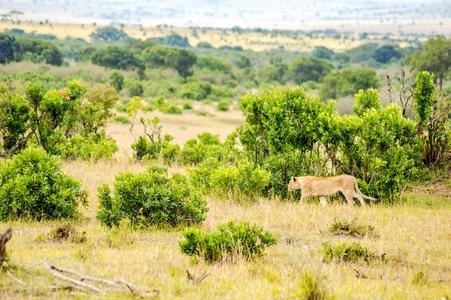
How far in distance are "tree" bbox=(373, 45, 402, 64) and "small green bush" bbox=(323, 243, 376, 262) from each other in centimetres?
9622

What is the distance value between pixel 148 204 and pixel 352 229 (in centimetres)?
338

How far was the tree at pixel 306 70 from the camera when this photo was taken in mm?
73375

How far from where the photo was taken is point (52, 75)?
57375 millimetres

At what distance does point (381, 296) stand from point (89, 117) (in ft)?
59.4

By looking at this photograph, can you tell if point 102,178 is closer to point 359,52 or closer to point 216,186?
point 216,186

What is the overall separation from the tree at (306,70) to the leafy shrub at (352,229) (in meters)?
62.4

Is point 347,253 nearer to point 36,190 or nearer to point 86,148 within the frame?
point 36,190

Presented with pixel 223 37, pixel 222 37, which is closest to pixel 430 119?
pixel 222 37

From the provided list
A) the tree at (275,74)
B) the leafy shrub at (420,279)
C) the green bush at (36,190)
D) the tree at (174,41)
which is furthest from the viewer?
the tree at (174,41)

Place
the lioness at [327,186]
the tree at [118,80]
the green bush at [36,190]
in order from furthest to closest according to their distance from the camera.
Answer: the tree at [118,80] → the lioness at [327,186] → the green bush at [36,190]

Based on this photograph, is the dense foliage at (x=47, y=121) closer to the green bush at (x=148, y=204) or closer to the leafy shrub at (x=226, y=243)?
the green bush at (x=148, y=204)

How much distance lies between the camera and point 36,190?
1220cm

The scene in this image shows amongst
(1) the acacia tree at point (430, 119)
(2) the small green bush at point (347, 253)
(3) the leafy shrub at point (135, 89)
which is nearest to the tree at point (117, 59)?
(3) the leafy shrub at point (135, 89)

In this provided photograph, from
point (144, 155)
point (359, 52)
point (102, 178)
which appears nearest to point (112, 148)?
point (144, 155)
